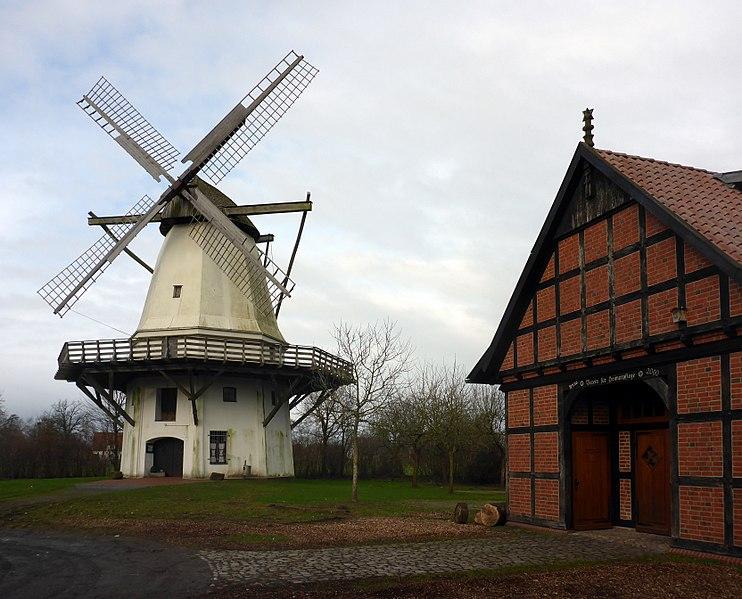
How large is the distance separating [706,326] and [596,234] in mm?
3451

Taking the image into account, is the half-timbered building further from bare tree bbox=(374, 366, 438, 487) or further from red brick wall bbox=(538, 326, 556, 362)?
bare tree bbox=(374, 366, 438, 487)

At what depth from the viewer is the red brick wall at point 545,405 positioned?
15312mm

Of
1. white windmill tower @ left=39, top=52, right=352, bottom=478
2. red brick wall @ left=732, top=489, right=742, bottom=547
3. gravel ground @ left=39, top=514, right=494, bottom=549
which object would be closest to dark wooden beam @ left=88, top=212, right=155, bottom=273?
white windmill tower @ left=39, top=52, right=352, bottom=478

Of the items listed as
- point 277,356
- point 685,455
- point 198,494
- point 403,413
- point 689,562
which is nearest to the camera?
point 689,562

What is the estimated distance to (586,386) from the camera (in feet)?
Result: 47.2

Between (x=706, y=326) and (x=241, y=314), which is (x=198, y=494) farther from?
(x=706, y=326)

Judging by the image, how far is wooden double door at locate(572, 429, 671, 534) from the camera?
14445 mm

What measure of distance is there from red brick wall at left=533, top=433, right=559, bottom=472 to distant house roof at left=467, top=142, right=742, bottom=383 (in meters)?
2.09

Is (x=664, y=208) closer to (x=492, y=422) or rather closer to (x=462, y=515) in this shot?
(x=462, y=515)

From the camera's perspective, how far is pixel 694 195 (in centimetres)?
1332

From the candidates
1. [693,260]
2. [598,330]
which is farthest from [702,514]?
[693,260]

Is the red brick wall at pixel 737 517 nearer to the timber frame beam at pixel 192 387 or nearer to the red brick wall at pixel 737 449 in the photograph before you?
the red brick wall at pixel 737 449

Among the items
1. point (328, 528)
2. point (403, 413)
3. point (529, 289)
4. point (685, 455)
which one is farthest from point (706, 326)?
point (403, 413)

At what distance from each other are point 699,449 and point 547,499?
14.4 feet
